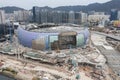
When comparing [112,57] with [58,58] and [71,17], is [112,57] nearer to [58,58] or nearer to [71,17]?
[58,58]

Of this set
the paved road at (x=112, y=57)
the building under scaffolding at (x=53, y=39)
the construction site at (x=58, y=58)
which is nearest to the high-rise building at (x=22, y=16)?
the construction site at (x=58, y=58)

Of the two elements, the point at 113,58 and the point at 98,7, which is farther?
the point at 98,7

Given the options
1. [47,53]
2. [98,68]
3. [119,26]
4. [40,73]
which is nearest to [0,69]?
[40,73]

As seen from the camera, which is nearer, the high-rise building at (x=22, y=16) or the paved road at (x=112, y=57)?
the paved road at (x=112, y=57)

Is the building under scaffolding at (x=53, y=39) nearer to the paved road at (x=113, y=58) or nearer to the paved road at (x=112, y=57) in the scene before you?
the paved road at (x=112, y=57)

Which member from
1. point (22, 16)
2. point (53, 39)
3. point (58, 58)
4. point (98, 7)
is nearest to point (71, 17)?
point (22, 16)

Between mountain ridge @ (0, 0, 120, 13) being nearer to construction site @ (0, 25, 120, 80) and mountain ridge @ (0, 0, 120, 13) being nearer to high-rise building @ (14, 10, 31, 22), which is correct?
high-rise building @ (14, 10, 31, 22)

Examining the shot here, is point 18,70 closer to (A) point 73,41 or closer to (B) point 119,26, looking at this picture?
(A) point 73,41

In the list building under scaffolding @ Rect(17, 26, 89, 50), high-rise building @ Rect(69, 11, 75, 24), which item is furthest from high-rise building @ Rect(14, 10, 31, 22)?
building under scaffolding @ Rect(17, 26, 89, 50)
